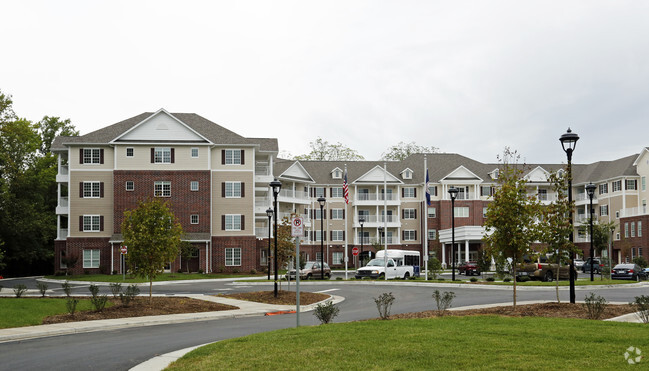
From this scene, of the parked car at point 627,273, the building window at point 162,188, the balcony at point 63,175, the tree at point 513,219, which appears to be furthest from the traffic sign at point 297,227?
the balcony at point 63,175

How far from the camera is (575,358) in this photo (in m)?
9.70

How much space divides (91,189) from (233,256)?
14.3 metres

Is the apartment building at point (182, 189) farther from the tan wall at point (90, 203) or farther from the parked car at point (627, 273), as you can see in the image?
the parked car at point (627, 273)

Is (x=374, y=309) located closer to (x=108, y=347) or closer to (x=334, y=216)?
(x=108, y=347)

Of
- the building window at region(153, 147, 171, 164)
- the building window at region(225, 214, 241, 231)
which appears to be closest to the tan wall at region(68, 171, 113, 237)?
the building window at region(153, 147, 171, 164)

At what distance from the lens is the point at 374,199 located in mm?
77938

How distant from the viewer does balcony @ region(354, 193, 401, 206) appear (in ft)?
253

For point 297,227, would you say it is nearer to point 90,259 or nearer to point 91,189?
point 90,259

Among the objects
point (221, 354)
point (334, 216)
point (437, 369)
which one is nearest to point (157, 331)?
point (221, 354)

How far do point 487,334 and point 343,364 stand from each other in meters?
3.72

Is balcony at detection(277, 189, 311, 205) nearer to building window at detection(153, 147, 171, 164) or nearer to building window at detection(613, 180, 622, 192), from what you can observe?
building window at detection(153, 147, 171, 164)

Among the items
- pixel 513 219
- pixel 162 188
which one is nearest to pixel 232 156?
pixel 162 188

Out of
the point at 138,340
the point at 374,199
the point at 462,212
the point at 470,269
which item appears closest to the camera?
the point at 138,340

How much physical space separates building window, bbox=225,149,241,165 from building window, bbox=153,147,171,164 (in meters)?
5.33
